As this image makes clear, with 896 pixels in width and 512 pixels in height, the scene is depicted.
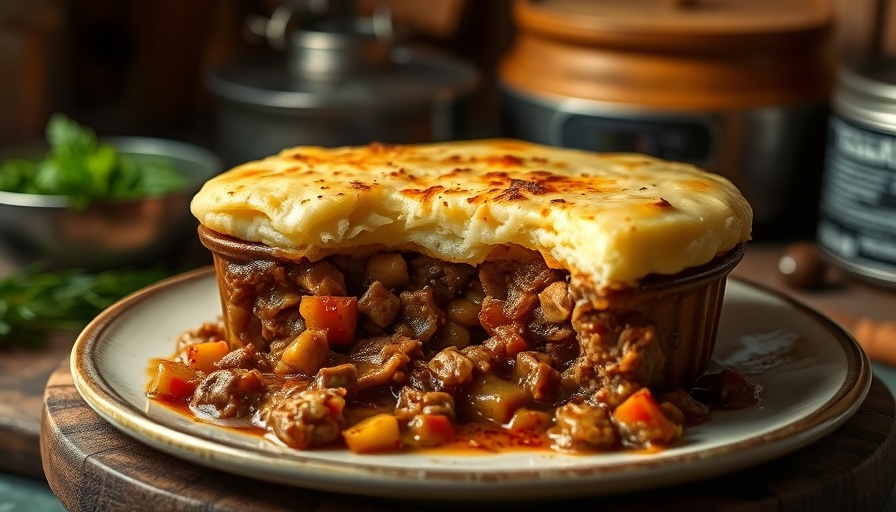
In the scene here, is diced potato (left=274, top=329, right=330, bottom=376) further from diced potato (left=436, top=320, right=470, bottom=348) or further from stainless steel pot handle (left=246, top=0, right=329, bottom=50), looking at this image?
stainless steel pot handle (left=246, top=0, right=329, bottom=50)

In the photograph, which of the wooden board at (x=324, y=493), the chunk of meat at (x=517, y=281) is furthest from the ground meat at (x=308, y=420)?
the chunk of meat at (x=517, y=281)

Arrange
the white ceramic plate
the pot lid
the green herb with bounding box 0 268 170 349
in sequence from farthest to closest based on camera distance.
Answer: the pot lid, the green herb with bounding box 0 268 170 349, the white ceramic plate

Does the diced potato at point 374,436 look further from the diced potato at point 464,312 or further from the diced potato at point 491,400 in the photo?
the diced potato at point 464,312

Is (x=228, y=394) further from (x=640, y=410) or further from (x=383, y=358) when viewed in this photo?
(x=640, y=410)

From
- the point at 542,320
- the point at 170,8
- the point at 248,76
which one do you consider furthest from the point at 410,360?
the point at 170,8

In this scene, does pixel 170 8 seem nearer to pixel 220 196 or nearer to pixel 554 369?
pixel 220 196

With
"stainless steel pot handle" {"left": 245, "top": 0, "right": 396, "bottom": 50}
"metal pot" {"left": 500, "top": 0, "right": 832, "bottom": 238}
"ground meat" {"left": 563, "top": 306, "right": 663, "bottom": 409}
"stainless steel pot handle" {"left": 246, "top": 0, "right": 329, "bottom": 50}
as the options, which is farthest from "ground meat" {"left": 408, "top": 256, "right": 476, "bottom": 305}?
"stainless steel pot handle" {"left": 246, "top": 0, "right": 329, "bottom": 50}

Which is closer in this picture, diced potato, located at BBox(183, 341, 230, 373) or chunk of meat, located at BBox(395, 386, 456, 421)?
chunk of meat, located at BBox(395, 386, 456, 421)
